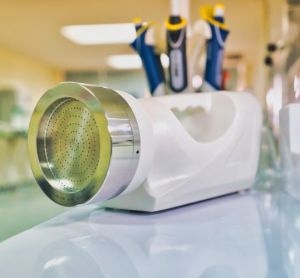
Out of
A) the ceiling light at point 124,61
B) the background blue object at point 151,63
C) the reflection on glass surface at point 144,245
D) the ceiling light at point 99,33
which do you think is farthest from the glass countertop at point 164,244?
the ceiling light at point 124,61

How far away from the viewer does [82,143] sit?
0.47 metres

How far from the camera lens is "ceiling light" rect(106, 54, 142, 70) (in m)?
4.79

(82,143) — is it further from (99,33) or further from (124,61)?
(124,61)

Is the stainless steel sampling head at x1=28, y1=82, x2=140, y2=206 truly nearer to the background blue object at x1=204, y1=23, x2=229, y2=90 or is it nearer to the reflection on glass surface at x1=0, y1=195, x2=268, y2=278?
the reflection on glass surface at x1=0, y1=195, x2=268, y2=278

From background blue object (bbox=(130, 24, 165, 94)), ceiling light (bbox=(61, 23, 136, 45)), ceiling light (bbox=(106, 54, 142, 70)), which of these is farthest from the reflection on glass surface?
ceiling light (bbox=(106, 54, 142, 70))

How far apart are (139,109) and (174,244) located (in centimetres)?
18

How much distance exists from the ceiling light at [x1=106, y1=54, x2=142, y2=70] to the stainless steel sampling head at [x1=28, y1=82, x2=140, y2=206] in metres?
4.21

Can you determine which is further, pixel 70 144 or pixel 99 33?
pixel 99 33

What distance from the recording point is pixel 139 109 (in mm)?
483

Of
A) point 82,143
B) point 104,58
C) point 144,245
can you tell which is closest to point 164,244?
point 144,245

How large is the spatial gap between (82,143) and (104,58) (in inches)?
185

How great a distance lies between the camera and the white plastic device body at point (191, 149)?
1.68 ft

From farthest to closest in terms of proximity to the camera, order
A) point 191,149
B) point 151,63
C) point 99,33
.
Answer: point 99,33
point 151,63
point 191,149

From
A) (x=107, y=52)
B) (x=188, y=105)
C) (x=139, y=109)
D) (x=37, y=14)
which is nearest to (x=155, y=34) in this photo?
(x=188, y=105)
